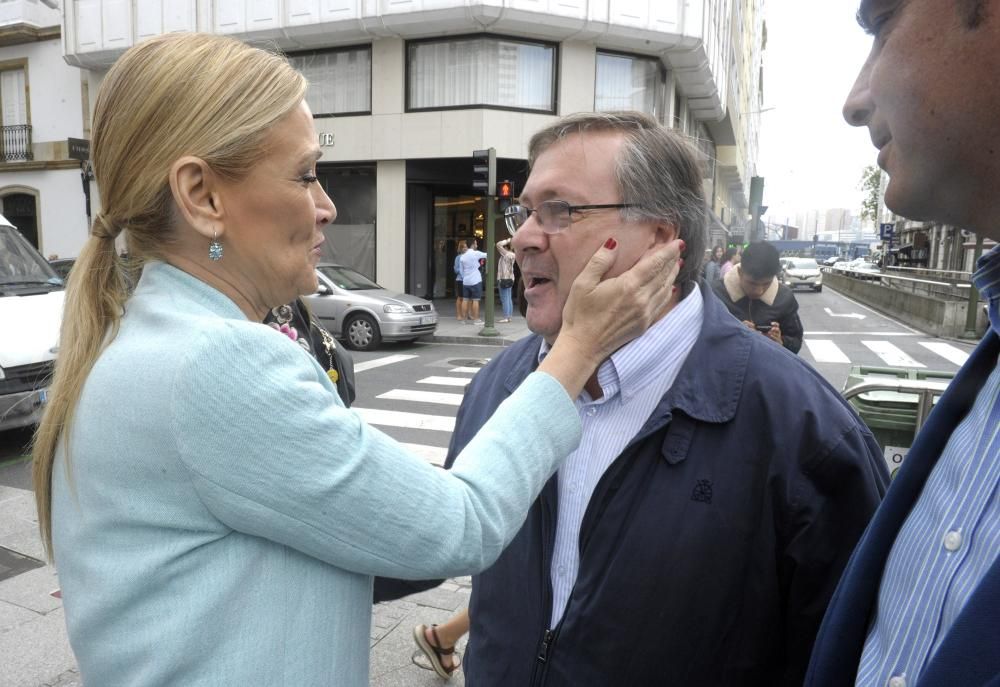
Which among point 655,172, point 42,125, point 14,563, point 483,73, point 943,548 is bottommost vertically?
point 14,563

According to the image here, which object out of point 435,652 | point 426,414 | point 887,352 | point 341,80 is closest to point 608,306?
point 435,652

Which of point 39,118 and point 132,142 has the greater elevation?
point 39,118

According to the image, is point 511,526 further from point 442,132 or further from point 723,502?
point 442,132

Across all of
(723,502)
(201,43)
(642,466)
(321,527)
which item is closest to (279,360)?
(321,527)

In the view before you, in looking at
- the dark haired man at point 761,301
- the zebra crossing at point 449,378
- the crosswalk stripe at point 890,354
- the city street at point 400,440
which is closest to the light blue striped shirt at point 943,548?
the city street at point 400,440

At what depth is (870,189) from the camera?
68750 mm

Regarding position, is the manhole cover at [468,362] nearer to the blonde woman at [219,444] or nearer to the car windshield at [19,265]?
the car windshield at [19,265]

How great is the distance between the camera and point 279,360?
1.15m

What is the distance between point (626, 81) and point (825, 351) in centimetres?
913

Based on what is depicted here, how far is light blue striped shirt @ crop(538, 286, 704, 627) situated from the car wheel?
11.5 metres

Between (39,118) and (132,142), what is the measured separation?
2628cm

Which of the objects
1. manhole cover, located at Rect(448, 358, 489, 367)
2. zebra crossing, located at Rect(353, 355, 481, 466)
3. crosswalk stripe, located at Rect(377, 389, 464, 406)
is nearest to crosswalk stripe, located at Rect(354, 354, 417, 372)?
zebra crossing, located at Rect(353, 355, 481, 466)

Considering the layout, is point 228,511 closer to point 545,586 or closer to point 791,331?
point 545,586

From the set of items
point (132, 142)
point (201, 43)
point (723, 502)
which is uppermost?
point (201, 43)
